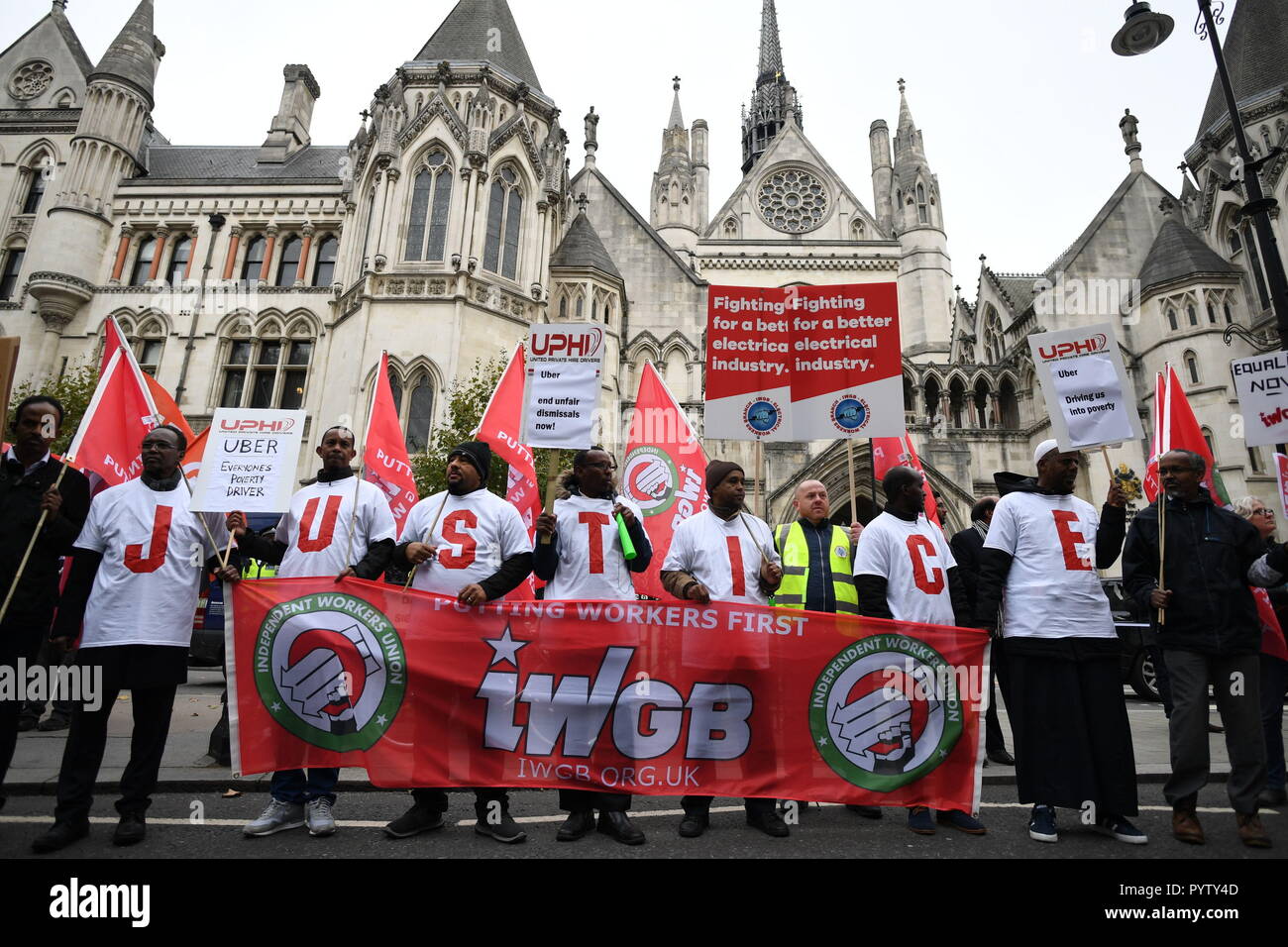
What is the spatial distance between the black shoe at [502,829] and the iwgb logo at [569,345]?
2979 mm

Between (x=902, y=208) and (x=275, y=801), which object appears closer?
(x=275, y=801)

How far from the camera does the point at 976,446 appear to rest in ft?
71.1

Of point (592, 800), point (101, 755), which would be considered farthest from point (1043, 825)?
point (101, 755)

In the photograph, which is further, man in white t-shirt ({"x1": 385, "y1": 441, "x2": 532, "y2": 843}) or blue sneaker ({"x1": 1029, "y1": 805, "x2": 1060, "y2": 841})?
man in white t-shirt ({"x1": 385, "y1": 441, "x2": 532, "y2": 843})

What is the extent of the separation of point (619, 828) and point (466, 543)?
1.85 m

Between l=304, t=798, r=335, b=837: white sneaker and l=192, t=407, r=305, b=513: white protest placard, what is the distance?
5.58 feet

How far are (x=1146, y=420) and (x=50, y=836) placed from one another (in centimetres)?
2624

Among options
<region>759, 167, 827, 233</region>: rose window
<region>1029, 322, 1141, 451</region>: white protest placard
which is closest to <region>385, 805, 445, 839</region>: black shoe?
<region>1029, 322, 1141, 451</region>: white protest placard

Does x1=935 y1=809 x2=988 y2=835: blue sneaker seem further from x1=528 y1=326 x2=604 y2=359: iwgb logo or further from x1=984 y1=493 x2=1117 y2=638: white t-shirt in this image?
x1=528 y1=326 x2=604 y2=359: iwgb logo

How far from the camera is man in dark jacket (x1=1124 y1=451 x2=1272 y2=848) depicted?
3738 millimetres

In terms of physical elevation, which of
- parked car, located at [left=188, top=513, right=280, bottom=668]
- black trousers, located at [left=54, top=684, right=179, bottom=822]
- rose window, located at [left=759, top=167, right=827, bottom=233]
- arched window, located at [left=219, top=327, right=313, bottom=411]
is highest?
rose window, located at [left=759, top=167, right=827, bottom=233]
